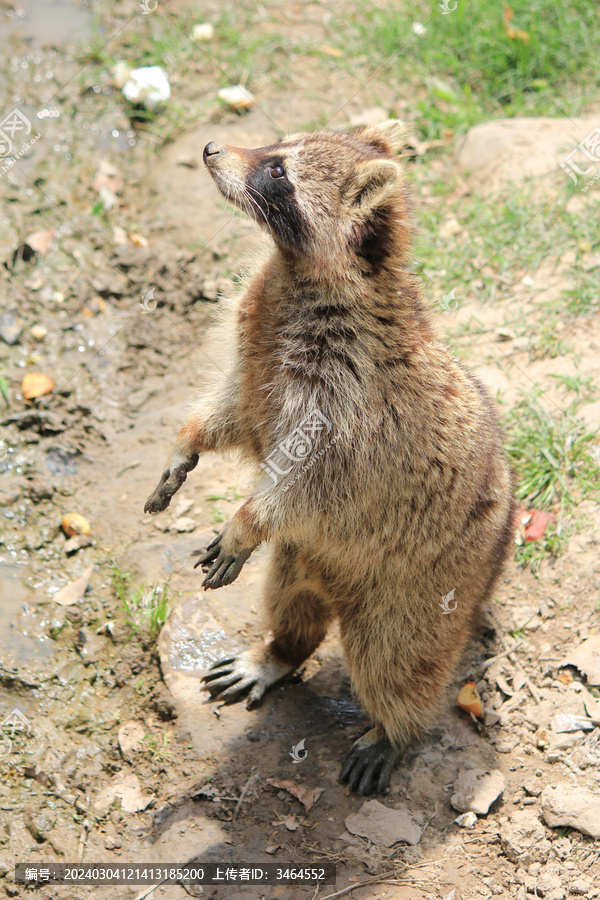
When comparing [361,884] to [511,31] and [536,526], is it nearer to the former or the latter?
[536,526]

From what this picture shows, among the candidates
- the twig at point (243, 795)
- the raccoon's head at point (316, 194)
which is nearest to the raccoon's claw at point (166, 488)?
the raccoon's head at point (316, 194)

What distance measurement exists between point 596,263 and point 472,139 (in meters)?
1.80

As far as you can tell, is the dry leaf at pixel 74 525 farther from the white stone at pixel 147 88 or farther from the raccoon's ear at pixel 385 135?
the white stone at pixel 147 88

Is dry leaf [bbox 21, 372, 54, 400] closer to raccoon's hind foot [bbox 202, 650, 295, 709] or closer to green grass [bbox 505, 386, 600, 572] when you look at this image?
raccoon's hind foot [bbox 202, 650, 295, 709]

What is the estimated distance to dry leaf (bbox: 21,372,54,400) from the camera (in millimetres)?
5449

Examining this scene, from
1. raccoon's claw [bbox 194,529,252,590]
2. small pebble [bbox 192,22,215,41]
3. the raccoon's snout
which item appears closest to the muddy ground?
raccoon's claw [bbox 194,529,252,590]

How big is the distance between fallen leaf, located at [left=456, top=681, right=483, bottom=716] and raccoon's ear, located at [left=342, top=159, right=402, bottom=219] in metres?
2.59

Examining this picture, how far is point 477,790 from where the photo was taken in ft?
12.6

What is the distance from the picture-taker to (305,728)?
4.30m

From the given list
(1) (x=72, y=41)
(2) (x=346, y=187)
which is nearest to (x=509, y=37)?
(1) (x=72, y=41)

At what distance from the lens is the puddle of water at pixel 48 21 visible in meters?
7.41

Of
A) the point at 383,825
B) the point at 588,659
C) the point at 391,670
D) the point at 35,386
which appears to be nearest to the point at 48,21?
the point at 35,386

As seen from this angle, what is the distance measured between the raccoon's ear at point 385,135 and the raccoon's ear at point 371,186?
0.51 metres

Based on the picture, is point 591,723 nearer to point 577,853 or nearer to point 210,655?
point 577,853
